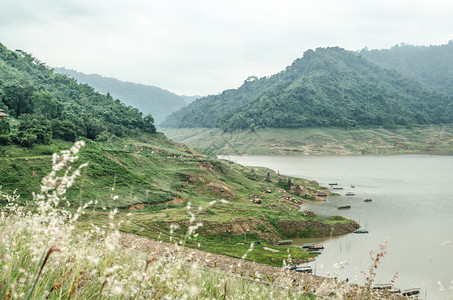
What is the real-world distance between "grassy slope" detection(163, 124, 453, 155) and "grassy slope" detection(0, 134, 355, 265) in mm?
76175

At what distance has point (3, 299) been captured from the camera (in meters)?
2.89

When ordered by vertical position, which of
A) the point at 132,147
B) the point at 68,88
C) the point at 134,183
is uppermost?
the point at 68,88

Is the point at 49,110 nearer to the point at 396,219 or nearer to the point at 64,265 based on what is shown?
the point at 396,219

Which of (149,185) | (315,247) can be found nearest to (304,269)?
(315,247)

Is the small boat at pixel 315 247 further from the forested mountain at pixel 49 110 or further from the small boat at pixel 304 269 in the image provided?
the forested mountain at pixel 49 110

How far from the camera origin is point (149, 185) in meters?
46.0

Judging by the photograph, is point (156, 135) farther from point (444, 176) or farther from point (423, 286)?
point (444, 176)

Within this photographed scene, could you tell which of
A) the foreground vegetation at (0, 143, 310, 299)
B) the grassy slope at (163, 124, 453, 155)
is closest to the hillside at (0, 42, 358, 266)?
the foreground vegetation at (0, 143, 310, 299)

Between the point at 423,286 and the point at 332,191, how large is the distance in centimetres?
4439

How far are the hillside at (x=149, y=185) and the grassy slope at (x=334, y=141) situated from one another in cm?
7338

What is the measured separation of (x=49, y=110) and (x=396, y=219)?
64642 millimetres

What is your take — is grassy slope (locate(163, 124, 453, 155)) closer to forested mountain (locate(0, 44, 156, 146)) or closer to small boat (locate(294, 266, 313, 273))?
forested mountain (locate(0, 44, 156, 146))

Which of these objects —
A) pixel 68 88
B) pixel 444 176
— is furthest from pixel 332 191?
pixel 68 88

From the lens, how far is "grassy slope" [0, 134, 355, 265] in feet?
109
